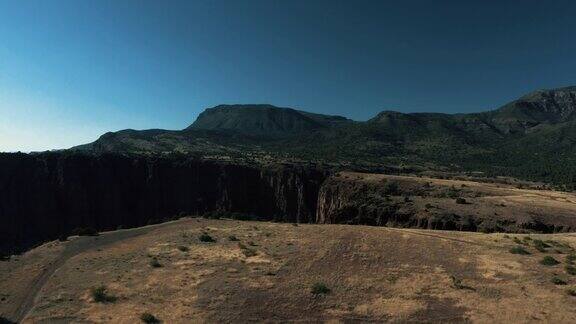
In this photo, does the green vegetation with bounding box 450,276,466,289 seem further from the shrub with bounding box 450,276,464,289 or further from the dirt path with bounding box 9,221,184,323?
the dirt path with bounding box 9,221,184,323

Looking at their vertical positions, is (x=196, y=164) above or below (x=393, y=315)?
above

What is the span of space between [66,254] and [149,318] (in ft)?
80.2

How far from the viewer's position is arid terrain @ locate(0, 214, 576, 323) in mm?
31125

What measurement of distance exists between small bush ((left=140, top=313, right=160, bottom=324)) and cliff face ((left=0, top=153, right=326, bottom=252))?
74694 millimetres

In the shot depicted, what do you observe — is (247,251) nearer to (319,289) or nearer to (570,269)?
(319,289)

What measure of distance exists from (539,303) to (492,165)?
504 feet

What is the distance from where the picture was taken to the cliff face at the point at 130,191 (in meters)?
108

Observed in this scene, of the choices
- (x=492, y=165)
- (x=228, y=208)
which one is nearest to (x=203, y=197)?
(x=228, y=208)

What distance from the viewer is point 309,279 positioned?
36625 mm

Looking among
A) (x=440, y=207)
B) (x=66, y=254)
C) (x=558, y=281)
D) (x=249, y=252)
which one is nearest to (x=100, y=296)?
(x=249, y=252)

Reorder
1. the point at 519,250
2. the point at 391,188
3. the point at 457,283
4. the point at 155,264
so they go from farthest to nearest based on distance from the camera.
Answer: the point at 391,188
the point at 155,264
the point at 519,250
the point at 457,283

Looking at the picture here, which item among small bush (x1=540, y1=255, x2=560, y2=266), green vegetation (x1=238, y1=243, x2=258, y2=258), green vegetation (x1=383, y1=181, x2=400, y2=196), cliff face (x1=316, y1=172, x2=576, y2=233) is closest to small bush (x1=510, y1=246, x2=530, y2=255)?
small bush (x1=540, y1=255, x2=560, y2=266)

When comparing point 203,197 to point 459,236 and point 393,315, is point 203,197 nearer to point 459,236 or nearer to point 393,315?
point 459,236

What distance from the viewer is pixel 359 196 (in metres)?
89.6
